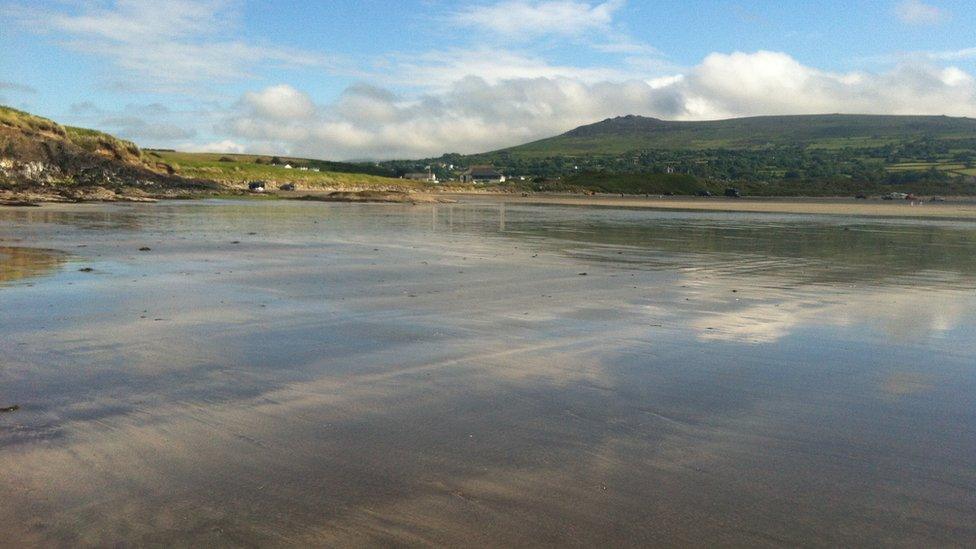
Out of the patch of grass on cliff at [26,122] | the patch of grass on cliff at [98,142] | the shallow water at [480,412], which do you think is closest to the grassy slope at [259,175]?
the patch of grass on cliff at [98,142]

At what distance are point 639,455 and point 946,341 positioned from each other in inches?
247

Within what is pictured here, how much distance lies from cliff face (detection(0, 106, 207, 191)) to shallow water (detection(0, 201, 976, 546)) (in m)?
47.2

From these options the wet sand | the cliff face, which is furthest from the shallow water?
the wet sand

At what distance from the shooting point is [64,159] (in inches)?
2296

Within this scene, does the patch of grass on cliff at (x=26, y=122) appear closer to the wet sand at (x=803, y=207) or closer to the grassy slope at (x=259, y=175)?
the grassy slope at (x=259, y=175)

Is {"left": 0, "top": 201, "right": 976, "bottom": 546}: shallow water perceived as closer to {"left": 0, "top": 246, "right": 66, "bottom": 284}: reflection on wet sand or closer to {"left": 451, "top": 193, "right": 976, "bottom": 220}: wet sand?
{"left": 0, "top": 246, "right": 66, "bottom": 284}: reflection on wet sand

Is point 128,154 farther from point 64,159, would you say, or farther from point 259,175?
point 259,175

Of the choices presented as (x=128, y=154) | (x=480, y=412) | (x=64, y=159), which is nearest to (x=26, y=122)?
(x=64, y=159)

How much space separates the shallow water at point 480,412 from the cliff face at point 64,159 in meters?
47.2

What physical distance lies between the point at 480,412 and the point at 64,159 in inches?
2464

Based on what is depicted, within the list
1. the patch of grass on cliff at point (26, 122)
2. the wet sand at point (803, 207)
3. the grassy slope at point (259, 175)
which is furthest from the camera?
Result: the grassy slope at point (259, 175)

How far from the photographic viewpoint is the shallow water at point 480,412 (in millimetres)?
4223

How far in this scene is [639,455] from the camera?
5223 millimetres

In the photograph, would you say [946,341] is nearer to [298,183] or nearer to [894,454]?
[894,454]
